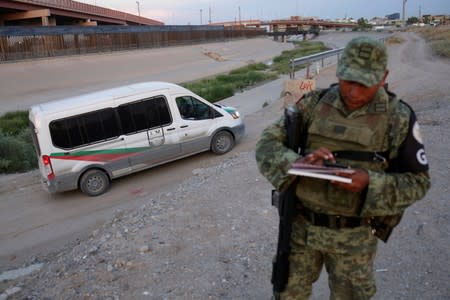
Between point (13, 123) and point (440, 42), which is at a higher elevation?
point (440, 42)

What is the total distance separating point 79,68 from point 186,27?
85.6 feet

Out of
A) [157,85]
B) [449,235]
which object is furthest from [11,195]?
[449,235]

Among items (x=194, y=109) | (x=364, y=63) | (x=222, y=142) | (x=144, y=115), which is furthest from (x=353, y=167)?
(x=222, y=142)

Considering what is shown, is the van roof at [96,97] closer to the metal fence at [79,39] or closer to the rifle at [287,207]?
the rifle at [287,207]

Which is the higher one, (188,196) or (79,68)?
(79,68)

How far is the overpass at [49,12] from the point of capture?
38406mm

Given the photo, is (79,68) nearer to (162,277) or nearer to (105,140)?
(105,140)

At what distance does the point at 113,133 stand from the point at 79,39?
93.9 feet

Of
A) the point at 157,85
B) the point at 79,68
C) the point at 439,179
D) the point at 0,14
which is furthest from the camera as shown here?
the point at 0,14

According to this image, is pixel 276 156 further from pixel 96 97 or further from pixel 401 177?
pixel 96 97

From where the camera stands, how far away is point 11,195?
8.73m

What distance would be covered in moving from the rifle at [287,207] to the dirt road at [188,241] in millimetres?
1229

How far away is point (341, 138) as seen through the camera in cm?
219

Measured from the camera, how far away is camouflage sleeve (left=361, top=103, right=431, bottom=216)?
2.07 metres
